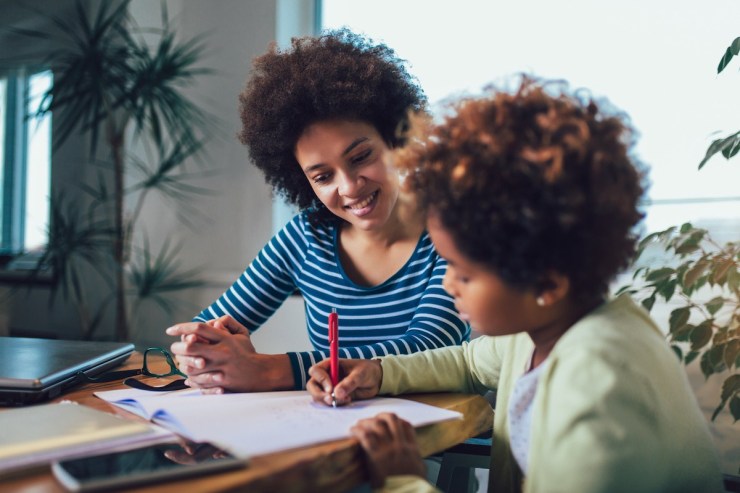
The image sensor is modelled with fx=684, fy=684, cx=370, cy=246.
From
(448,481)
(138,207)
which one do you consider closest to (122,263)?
(138,207)

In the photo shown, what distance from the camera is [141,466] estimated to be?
0.65 m

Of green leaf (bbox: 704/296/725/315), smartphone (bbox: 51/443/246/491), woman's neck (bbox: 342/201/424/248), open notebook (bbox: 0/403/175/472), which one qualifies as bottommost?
smartphone (bbox: 51/443/246/491)

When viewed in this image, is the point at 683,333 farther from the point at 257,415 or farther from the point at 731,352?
the point at 257,415

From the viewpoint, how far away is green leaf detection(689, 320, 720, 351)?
1.48 metres

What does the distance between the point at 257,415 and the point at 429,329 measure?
0.51 meters

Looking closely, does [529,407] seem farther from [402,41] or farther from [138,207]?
[138,207]

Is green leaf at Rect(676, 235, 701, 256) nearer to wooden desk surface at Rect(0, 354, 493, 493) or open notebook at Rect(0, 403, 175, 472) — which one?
wooden desk surface at Rect(0, 354, 493, 493)

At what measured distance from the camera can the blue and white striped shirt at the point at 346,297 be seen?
1.31m

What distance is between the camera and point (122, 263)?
2975 millimetres

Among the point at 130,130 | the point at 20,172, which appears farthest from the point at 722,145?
the point at 20,172

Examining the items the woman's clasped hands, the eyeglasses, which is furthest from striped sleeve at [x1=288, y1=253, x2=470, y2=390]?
the eyeglasses

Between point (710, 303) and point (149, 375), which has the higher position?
point (710, 303)

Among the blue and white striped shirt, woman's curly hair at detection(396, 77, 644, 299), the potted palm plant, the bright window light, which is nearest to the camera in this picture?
woman's curly hair at detection(396, 77, 644, 299)

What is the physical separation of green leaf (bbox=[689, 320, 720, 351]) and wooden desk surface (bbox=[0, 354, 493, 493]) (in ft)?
2.58
